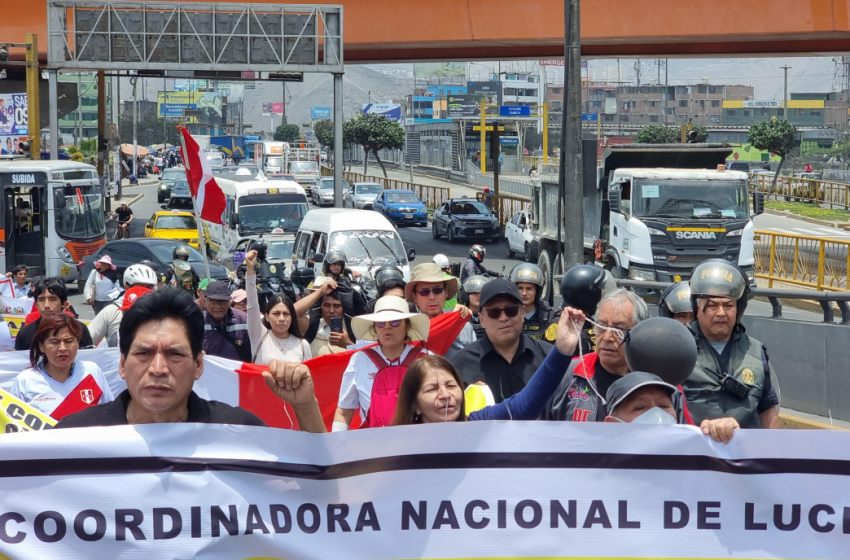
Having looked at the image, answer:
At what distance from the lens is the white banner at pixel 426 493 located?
3619 millimetres

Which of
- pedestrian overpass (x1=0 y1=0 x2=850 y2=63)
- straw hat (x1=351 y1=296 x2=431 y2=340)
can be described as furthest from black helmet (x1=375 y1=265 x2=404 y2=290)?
pedestrian overpass (x1=0 y1=0 x2=850 y2=63)

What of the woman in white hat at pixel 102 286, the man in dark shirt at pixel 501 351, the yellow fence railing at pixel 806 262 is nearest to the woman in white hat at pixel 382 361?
the man in dark shirt at pixel 501 351

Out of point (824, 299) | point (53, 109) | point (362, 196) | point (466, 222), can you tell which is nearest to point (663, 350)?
point (824, 299)

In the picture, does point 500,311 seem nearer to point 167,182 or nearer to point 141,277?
point 141,277

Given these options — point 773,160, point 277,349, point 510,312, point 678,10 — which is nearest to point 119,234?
point 678,10

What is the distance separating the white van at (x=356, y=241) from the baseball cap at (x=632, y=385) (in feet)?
48.9

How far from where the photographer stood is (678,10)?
2786 centimetres

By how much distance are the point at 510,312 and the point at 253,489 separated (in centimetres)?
191

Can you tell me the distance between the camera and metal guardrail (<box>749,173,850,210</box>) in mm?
49156

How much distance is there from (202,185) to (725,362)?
22.0 feet

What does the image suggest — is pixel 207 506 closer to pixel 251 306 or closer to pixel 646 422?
pixel 646 422

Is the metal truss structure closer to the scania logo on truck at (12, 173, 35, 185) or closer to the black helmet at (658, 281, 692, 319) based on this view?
the scania logo on truck at (12, 173, 35, 185)

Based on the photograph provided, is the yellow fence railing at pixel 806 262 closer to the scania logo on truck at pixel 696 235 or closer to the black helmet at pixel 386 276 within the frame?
the scania logo on truck at pixel 696 235

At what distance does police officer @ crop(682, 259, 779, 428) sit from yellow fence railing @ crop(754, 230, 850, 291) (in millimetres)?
16646
